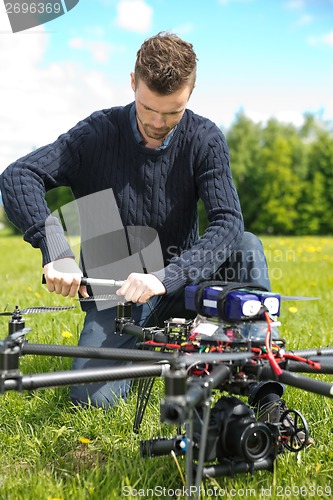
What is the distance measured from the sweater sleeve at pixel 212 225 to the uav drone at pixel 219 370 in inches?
18.4

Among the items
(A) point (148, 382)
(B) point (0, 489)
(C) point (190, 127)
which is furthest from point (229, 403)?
(C) point (190, 127)

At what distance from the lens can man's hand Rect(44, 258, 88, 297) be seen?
295 centimetres

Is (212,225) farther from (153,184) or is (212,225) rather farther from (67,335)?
(67,335)

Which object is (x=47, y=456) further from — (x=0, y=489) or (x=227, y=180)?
(x=227, y=180)

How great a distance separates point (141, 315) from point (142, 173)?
3.13 feet

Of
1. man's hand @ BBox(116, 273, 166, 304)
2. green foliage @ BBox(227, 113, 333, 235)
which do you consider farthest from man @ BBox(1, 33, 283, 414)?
green foliage @ BBox(227, 113, 333, 235)

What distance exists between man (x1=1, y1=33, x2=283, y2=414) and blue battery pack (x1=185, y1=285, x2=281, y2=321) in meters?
0.55

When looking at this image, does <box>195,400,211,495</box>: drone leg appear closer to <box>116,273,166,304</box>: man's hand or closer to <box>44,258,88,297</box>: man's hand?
<box>116,273,166,304</box>: man's hand

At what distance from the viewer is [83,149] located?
4.09 m

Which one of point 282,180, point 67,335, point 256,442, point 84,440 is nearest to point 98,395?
point 84,440

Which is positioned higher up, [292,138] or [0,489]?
[292,138]

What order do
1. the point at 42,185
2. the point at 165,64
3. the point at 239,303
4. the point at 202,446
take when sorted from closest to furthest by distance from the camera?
the point at 202,446, the point at 239,303, the point at 165,64, the point at 42,185

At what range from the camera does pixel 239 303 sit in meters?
2.45

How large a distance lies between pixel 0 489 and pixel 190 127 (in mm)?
2416
